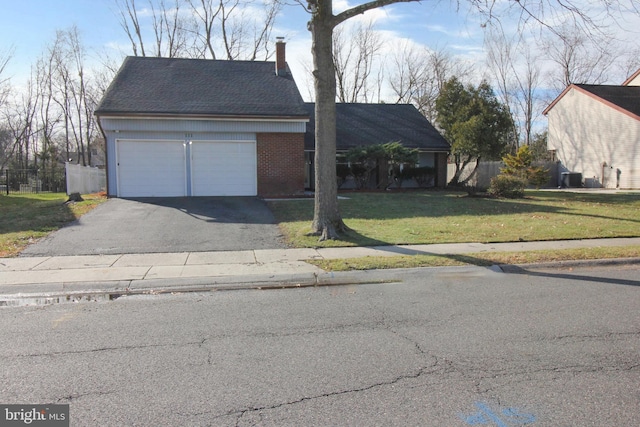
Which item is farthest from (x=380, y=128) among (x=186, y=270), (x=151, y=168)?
(x=186, y=270)

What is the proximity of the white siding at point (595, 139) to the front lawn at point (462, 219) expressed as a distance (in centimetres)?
1269

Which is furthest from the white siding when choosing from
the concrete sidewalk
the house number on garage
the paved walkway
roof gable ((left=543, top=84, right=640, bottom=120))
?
the house number on garage

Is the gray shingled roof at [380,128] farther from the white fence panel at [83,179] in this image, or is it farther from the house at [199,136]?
the white fence panel at [83,179]

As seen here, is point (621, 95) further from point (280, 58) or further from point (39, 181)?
point (39, 181)

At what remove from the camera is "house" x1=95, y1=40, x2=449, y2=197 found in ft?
57.4

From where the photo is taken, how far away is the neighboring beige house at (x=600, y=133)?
28.8 meters

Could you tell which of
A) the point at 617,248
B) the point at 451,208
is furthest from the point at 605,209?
the point at 617,248

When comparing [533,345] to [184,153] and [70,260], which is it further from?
[184,153]

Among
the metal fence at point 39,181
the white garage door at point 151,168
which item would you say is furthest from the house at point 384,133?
the metal fence at point 39,181

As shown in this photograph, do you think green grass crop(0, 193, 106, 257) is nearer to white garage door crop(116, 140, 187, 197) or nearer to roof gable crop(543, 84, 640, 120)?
white garage door crop(116, 140, 187, 197)

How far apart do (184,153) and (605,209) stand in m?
16.1

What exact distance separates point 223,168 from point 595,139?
1081 inches

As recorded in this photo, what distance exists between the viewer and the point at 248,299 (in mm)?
6270

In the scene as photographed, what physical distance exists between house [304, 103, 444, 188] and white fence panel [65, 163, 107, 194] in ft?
37.0
